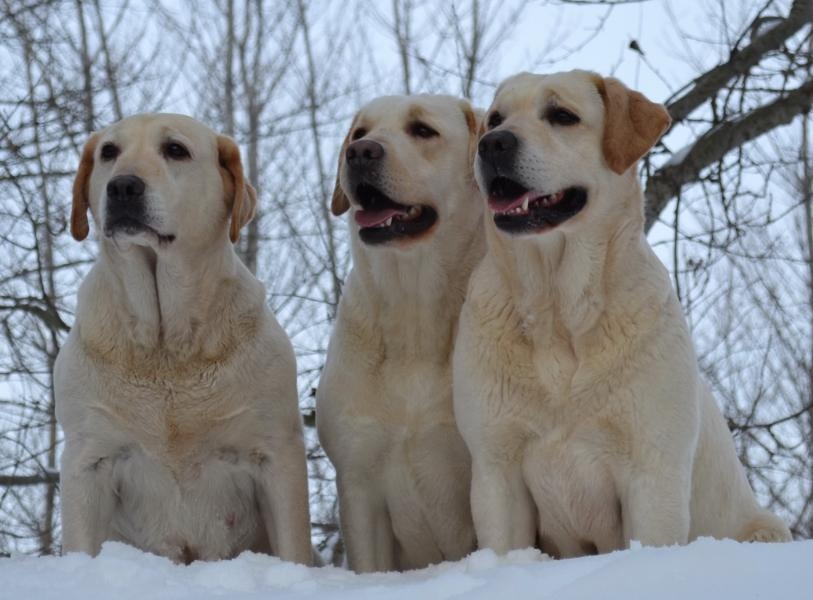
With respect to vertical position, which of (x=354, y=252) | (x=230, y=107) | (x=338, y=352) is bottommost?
(x=338, y=352)

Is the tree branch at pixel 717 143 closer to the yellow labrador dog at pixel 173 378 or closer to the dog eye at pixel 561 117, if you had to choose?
the dog eye at pixel 561 117

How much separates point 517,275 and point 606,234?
0.35 metres

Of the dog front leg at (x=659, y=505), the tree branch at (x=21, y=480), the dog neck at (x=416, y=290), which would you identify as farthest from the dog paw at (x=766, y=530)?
the tree branch at (x=21, y=480)

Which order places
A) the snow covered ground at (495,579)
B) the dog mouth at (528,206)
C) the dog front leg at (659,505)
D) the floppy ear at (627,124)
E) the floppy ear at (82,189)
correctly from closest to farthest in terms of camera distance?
Result: the snow covered ground at (495,579)
the dog front leg at (659,505)
the dog mouth at (528,206)
the floppy ear at (627,124)
the floppy ear at (82,189)

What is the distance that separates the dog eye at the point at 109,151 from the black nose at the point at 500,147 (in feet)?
5.34

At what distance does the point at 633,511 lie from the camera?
3771mm

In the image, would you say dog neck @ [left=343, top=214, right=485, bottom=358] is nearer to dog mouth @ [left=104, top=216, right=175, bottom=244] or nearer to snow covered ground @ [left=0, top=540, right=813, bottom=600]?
dog mouth @ [left=104, top=216, right=175, bottom=244]

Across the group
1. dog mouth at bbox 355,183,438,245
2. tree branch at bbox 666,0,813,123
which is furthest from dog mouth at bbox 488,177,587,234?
tree branch at bbox 666,0,813,123

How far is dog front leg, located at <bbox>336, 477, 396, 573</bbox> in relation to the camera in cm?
450

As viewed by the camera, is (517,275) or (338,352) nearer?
(517,275)

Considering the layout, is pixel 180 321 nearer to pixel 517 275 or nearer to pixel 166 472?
pixel 166 472

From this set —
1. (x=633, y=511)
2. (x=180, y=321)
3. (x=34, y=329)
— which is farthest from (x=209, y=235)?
(x=34, y=329)

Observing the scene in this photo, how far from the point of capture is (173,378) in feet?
14.5

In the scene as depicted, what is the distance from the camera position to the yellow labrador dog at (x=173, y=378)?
4.37 meters
